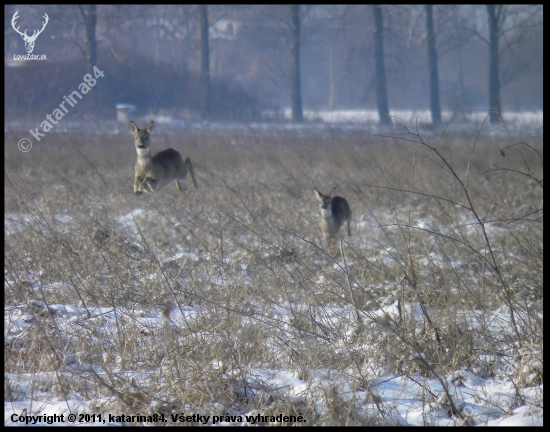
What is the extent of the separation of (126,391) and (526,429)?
1.94m

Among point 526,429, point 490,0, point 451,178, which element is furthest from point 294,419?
point 490,0

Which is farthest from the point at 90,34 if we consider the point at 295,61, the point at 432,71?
the point at 432,71

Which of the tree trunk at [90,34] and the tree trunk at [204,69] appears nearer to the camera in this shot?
the tree trunk at [90,34]

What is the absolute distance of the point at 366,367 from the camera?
333 cm

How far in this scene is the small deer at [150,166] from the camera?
7938mm

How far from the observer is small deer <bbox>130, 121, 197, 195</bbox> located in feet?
26.0

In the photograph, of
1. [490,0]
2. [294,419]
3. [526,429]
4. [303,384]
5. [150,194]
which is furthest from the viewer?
[490,0]

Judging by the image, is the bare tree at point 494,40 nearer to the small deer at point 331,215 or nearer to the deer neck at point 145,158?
the deer neck at point 145,158

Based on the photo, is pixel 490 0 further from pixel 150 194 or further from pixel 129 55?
pixel 150 194

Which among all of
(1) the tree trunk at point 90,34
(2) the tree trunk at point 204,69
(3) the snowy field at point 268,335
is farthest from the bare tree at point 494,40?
(3) the snowy field at point 268,335

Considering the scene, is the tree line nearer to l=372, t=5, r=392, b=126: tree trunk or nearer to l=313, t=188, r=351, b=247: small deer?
l=372, t=5, r=392, b=126: tree trunk

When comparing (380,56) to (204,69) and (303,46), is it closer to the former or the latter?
(303,46)

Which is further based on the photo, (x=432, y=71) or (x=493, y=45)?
(x=432, y=71)

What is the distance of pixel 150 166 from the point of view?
820cm
